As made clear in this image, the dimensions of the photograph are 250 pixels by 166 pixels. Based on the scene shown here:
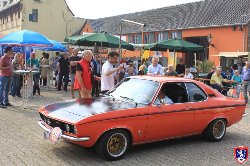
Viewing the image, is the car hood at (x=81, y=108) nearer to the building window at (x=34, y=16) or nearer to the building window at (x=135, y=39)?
the building window at (x=135, y=39)

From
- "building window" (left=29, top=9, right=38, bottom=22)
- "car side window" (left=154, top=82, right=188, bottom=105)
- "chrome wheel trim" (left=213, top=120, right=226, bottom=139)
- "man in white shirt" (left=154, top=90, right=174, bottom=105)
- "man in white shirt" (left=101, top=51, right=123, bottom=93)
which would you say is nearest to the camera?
"man in white shirt" (left=154, top=90, right=174, bottom=105)

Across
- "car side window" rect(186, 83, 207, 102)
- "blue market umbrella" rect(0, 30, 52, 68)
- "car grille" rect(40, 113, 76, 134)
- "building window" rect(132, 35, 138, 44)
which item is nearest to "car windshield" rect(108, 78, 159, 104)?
"car side window" rect(186, 83, 207, 102)

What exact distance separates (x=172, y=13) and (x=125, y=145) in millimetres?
41355

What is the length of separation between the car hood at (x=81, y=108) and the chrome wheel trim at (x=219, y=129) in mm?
2209

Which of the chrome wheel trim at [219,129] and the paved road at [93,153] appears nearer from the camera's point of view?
the paved road at [93,153]

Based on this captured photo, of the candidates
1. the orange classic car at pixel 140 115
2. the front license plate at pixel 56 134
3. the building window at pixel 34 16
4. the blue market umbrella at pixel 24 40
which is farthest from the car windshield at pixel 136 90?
the building window at pixel 34 16

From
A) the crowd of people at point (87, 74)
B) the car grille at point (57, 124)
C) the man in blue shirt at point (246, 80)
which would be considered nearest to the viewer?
the car grille at point (57, 124)

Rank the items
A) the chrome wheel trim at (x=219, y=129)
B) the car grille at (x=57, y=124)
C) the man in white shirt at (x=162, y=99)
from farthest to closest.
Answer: the chrome wheel trim at (x=219, y=129) < the man in white shirt at (x=162, y=99) < the car grille at (x=57, y=124)

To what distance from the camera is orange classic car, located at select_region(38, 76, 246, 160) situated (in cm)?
569

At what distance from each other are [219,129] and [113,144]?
2850mm

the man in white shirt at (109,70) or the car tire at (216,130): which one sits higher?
the man in white shirt at (109,70)

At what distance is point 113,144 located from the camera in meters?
5.89

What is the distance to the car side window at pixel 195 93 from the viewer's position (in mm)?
7196

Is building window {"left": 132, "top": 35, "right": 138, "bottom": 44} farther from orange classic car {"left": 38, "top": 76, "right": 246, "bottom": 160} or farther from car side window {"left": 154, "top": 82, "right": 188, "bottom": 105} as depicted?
car side window {"left": 154, "top": 82, "right": 188, "bottom": 105}
